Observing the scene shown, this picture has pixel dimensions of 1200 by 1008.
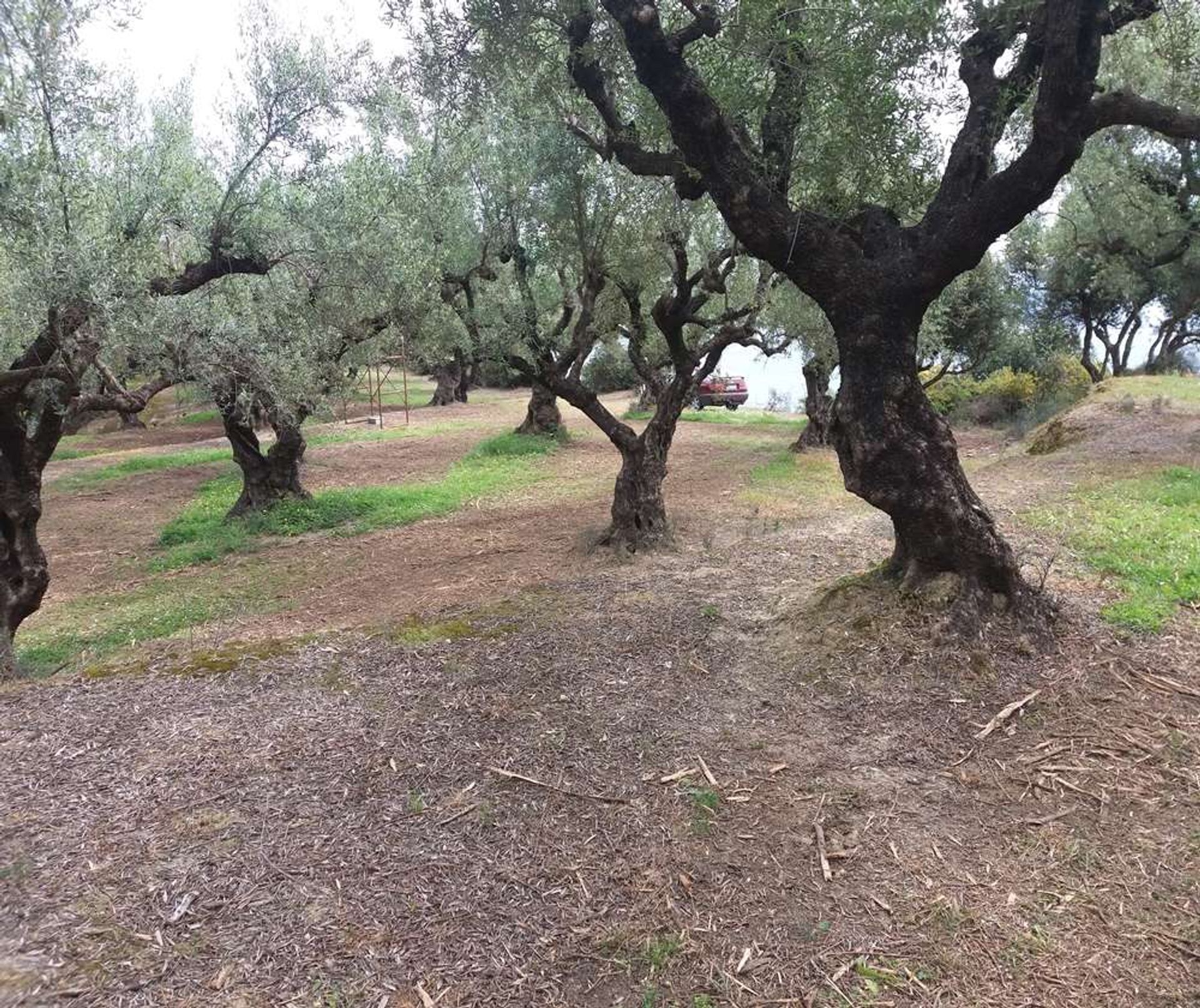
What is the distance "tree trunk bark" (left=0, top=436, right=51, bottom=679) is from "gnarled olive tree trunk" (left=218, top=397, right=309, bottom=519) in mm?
6978

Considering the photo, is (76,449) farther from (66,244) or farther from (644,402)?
(66,244)

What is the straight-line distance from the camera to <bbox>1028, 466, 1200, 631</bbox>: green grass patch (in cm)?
581

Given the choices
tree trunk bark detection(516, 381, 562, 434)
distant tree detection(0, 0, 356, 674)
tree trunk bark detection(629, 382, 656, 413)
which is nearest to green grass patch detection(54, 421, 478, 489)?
tree trunk bark detection(516, 381, 562, 434)

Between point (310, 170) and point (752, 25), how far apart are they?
6.54m

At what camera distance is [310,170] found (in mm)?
10000

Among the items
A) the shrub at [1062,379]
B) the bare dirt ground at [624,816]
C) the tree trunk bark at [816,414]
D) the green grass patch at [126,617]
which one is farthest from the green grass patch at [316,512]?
the shrub at [1062,379]

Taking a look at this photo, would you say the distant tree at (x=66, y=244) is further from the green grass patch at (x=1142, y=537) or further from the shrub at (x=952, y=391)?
the shrub at (x=952, y=391)

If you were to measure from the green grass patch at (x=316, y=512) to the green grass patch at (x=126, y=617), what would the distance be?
1442mm

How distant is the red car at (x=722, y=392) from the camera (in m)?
35.2

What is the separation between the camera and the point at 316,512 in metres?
14.2

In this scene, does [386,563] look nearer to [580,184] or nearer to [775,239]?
[580,184]

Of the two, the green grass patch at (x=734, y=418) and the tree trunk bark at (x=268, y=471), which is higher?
the green grass patch at (x=734, y=418)

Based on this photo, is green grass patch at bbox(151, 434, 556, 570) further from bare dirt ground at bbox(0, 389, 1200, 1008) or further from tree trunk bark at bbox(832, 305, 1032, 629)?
tree trunk bark at bbox(832, 305, 1032, 629)

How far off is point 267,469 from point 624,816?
41.6 feet
